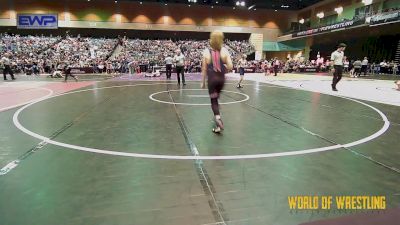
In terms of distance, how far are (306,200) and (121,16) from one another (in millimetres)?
41166

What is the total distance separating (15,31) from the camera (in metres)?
38.1

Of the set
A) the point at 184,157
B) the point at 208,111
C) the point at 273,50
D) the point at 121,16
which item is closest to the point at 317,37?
the point at 273,50

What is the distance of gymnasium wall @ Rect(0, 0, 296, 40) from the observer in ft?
125

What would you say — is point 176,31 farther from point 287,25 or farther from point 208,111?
point 208,111

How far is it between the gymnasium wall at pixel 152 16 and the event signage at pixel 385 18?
20040 millimetres

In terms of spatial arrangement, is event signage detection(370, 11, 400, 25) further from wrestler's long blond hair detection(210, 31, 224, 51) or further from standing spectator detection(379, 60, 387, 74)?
wrestler's long blond hair detection(210, 31, 224, 51)

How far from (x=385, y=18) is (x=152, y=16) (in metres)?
27.6

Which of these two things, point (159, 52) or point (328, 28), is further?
point (159, 52)

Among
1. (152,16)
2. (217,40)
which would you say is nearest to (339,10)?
(152,16)

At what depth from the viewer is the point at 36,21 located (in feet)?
117

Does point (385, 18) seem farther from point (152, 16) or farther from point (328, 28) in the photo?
point (152, 16)

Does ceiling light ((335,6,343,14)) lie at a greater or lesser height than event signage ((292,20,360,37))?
greater

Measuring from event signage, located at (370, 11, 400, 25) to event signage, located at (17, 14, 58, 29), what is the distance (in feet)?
109

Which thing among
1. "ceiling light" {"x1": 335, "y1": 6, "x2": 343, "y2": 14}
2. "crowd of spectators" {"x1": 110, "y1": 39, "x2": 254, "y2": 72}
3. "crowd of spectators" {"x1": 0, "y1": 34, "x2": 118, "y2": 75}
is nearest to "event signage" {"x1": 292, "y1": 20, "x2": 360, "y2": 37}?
"ceiling light" {"x1": 335, "y1": 6, "x2": 343, "y2": 14}
